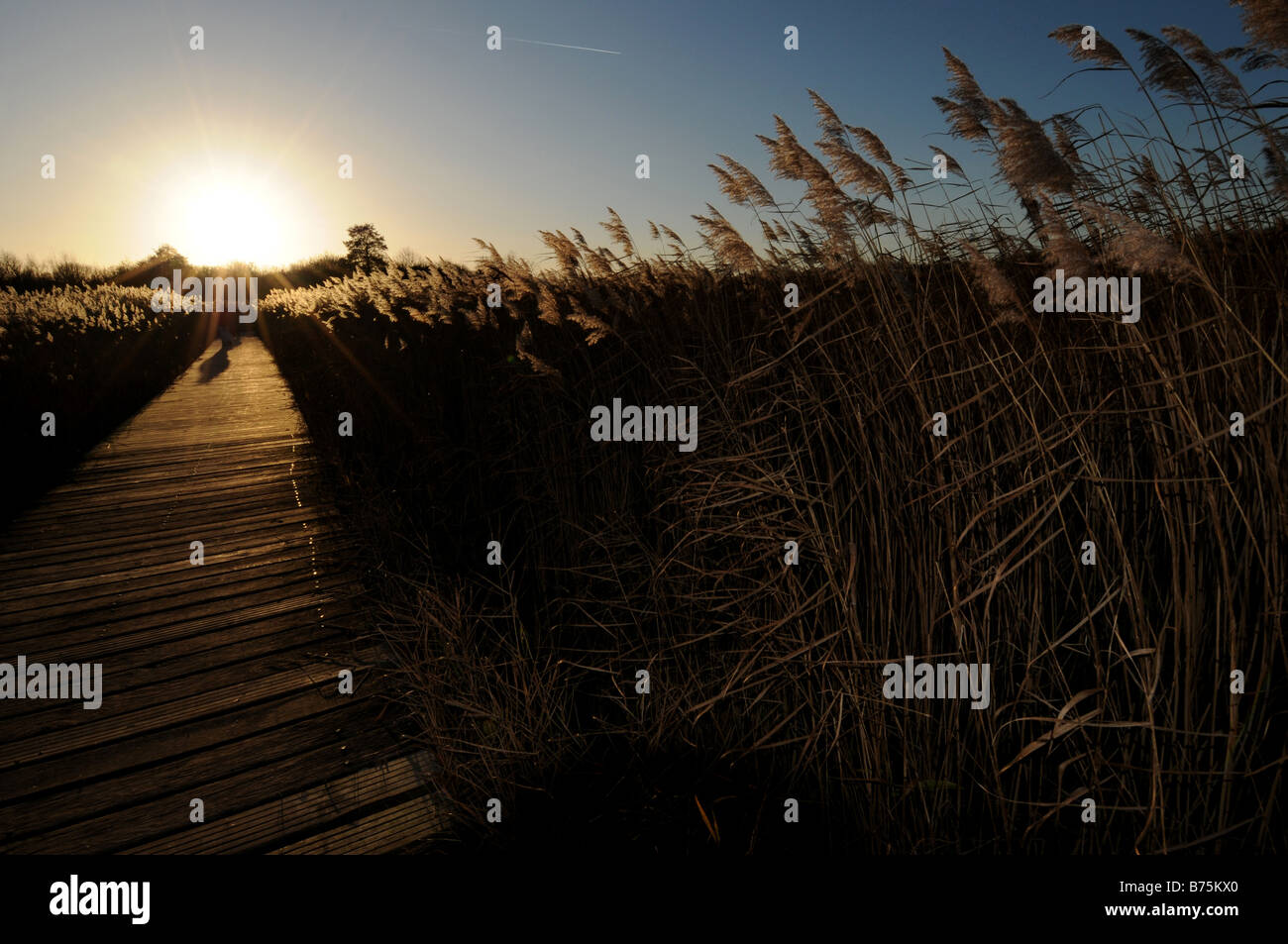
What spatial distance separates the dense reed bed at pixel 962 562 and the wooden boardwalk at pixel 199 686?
0.25m

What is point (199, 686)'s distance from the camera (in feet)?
7.56

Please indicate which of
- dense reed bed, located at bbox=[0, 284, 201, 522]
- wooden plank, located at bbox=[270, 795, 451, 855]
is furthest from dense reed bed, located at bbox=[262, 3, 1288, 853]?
dense reed bed, located at bbox=[0, 284, 201, 522]

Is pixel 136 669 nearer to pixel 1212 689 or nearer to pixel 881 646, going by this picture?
A: pixel 881 646

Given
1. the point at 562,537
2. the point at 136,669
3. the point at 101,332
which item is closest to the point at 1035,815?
the point at 562,537

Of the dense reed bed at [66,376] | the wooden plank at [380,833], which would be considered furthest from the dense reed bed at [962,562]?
the dense reed bed at [66,376]

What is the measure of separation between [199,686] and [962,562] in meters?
2.43

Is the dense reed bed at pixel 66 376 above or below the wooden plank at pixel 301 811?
above

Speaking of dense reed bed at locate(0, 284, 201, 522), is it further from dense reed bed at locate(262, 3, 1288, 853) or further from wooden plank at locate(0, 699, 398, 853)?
dense reed bed at locate(262, 3, 1288, 853)

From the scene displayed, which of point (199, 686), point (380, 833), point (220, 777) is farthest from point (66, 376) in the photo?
point (380, 833)

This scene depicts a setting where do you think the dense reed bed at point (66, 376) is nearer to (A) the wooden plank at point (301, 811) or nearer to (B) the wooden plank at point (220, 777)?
(B) the wooden plank at point (220, 777)

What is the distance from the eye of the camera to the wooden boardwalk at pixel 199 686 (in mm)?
1705

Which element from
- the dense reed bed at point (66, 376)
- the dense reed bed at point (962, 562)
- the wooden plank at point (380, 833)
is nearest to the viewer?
the dense reed bed at point (962, 562)
